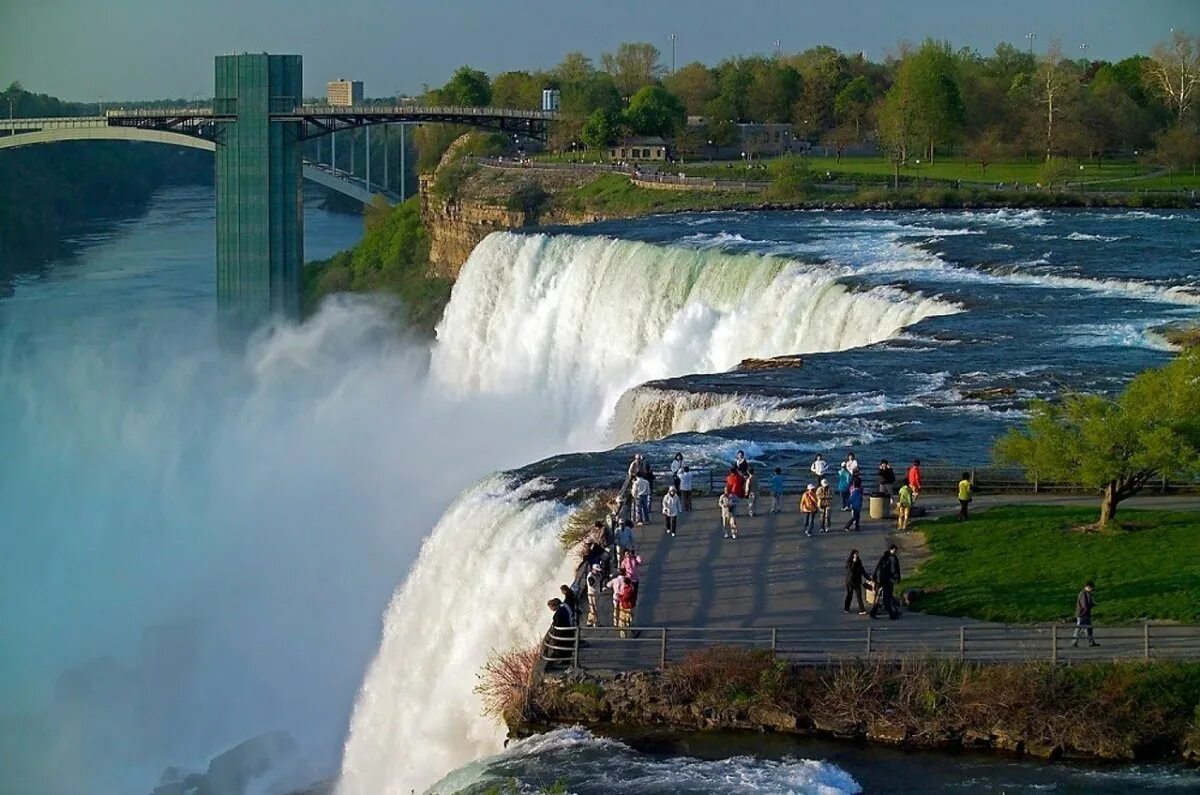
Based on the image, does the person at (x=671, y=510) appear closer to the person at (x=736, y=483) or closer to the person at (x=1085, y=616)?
the person at (x=736, y=483)

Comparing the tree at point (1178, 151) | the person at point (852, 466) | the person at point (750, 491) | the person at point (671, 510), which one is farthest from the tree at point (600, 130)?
the person at point (671, 510)

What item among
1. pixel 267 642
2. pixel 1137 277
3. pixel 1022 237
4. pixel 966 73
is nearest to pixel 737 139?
pixel 966 73

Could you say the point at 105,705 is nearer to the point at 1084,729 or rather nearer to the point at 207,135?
the point at 1084,729

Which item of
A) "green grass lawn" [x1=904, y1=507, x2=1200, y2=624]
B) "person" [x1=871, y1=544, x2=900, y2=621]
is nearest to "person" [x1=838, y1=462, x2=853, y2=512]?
"green grass lawn" [x1=904, y1=507, x2=1200, y2=624]

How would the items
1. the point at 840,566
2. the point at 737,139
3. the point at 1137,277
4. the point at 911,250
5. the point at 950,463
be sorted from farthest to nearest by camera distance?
the point at 737,139 → the point at 911,250 → the point at 1137,277 → the point at 950,463 → the point at 840,566

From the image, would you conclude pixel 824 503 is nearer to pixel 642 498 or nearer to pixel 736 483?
pixel 736 483

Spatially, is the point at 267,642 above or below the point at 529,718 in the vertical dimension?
below

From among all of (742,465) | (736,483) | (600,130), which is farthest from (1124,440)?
(600,130)
